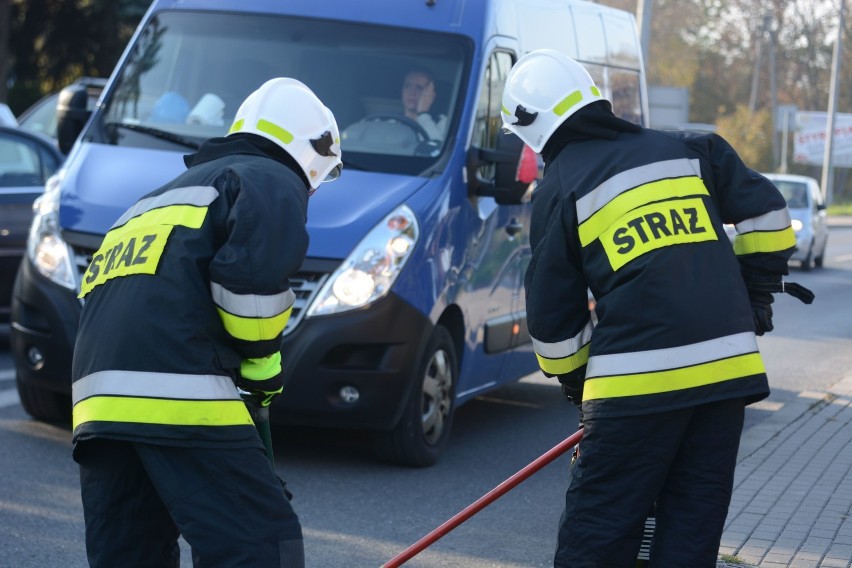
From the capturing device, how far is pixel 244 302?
134 inches

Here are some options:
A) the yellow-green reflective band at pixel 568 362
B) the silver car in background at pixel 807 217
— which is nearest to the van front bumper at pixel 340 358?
the yellow-green reflective band at pixel 568 362

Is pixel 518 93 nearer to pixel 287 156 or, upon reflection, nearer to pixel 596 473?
pixel 287 156

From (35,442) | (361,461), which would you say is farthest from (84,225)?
(361,461)

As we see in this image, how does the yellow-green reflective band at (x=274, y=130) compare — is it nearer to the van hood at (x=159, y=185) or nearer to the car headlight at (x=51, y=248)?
the van hood at (x=159, y=185)

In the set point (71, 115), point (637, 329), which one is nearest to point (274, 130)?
point (637, 329)

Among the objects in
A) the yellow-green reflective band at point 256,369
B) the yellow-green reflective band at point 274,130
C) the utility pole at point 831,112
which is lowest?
the utility pole at point 831,112

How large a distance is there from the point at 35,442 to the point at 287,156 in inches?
160

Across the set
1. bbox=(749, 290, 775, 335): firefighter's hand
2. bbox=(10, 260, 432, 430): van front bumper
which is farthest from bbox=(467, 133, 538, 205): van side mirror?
bbox=(749, 290, 775, 335): firefighter's hand

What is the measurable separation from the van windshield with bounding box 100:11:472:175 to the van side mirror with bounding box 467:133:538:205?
0.19 m

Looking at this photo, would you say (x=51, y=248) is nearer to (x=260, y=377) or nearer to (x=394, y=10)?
(x=394, y=10)

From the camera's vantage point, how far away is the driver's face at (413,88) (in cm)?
747

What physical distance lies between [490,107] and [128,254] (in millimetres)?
4315

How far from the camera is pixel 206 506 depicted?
3369mm

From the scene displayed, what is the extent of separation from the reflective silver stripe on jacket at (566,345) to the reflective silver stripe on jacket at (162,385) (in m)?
0.94
